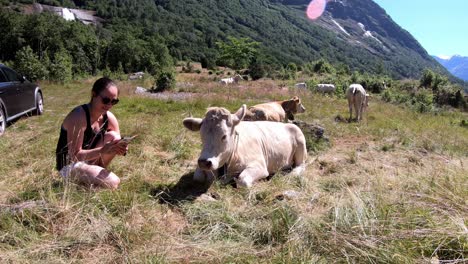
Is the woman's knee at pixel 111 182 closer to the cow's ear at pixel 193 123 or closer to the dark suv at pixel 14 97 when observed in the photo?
the cow's ear at pixel 193 123

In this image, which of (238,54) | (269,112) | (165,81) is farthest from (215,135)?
(238,54)

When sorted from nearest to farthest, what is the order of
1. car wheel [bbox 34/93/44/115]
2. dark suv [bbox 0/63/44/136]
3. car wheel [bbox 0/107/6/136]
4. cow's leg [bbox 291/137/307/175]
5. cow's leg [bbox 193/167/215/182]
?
cow's leg [bbox 193/167/215/182]
cow's leg [bbox 291/137/307/175]
car wheel [bbox 0/107/6/136]
dark suv [bbox 0/63/44/136]
car wheel [bbox 34/93/44/115]

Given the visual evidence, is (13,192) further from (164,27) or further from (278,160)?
(164,27)

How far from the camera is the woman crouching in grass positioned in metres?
3.88

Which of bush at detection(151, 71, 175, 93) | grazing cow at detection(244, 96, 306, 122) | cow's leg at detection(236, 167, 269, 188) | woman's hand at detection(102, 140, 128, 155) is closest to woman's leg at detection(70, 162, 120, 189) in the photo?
woman's hand at detection(102, 140, 128, 155)

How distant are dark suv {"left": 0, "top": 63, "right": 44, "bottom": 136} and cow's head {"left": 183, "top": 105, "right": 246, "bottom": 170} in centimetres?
614

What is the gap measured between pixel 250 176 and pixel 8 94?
7776 millimetres

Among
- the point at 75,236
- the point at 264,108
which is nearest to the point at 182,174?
the point at 75,236

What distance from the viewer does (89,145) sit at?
14.0 feet

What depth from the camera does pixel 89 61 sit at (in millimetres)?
59781

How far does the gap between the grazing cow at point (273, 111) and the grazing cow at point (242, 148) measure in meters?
2.82

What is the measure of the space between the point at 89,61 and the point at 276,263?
208ft

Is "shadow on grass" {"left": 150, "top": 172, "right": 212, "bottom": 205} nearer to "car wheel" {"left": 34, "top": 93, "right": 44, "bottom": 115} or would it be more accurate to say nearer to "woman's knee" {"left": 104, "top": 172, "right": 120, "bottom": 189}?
"woman's knee" {"left": 104, "top": 172, "right": 120, "bottom": 189}

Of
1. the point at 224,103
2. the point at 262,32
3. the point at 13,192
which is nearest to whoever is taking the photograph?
the point at 13,192
